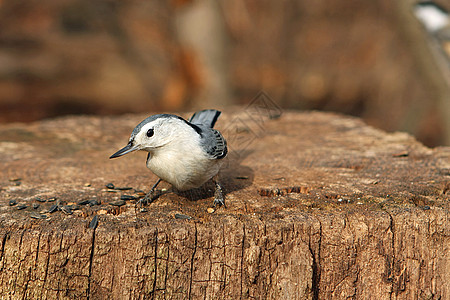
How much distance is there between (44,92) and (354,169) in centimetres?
738

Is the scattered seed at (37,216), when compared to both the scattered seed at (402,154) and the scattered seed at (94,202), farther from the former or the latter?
the scattered seed at (402,154)

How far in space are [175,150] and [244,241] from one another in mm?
751

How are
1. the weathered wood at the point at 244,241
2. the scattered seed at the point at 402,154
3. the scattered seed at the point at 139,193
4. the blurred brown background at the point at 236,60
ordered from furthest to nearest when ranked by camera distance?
the blurred brown background at the point at 236,60 < the scattered seed at the point at 402,154 < the scattered seed at the point at 139,193 < the weathered wood at the point at 244,241

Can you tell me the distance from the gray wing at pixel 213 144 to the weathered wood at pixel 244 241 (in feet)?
0.92

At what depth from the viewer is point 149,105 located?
10148 mm

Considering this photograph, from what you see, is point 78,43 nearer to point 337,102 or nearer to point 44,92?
point 44,92

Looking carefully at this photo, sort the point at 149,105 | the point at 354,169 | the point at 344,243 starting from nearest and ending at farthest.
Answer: the point at 344,243, the point at 354,169, the point at 149,105

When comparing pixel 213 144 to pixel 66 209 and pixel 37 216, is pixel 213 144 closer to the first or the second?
pixel 66 209

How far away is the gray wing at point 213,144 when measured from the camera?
312cm

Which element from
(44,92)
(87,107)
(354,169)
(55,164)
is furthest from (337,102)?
(55,164)

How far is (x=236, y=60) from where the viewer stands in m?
10.7

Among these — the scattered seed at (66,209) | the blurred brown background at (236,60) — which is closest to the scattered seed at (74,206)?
the scattered seed at (66,209)

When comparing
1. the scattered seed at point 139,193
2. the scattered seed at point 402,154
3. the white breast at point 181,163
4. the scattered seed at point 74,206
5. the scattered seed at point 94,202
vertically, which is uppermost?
the scattered seed at point 402,154

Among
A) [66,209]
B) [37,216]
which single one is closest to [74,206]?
[66,209]
